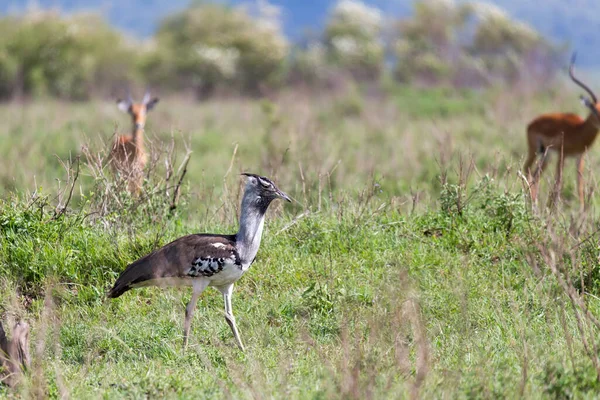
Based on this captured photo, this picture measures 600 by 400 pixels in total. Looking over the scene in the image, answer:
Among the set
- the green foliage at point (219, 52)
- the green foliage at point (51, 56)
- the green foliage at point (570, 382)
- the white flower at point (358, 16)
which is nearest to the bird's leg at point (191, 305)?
the green foliage at point (570, 382)

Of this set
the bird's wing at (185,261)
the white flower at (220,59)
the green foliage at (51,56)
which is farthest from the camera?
the white flower at (220,59)

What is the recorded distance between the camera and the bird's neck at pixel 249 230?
5492 mm

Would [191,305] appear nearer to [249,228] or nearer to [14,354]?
[249,228]

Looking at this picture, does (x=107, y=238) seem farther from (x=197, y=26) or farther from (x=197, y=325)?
(x=197, y=26)

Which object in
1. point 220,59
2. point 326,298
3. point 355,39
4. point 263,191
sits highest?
point 263,191

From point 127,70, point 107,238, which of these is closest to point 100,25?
point 127,70

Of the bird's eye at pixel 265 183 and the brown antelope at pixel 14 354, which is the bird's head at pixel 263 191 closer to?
the bird's eye at pixel 265 183

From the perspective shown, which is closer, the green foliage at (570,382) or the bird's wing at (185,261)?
the green foliage at (570,382)

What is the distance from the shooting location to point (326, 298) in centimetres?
595

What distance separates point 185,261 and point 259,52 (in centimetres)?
2486

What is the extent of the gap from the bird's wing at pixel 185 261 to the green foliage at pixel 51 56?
1959 centimetres

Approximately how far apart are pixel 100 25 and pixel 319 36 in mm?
12313

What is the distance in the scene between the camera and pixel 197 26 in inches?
1296

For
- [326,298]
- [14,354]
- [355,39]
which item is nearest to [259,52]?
[355,39]
